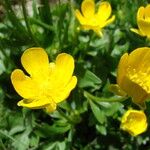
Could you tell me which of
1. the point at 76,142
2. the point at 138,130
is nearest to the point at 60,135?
the point at 76,142

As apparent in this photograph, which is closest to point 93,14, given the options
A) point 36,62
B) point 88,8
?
point 88,8

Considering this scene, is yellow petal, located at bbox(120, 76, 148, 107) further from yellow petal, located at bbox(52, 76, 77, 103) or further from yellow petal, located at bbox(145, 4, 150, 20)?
yellow petal, located at bbox(145, 4, 150, 20)

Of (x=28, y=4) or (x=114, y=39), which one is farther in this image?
(x=28, y=4)

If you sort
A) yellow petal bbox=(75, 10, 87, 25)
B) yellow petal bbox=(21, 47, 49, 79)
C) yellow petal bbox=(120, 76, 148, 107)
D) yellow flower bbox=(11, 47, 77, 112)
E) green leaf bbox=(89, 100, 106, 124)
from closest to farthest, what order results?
yellow petal bbox=(120, 76, 148, 107), yellow flower bbox=(11, 47, 77, 112), yellow petal bbox=(21, 47, 49, 79), green leaf bbox=(89, 100, 106, 124), yellow petal bbox=(75, 10, 87, 25)

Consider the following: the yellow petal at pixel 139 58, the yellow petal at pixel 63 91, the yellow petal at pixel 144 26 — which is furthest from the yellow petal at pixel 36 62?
the yellow petal at pixel 144 26

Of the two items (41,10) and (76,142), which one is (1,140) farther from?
(41,10)

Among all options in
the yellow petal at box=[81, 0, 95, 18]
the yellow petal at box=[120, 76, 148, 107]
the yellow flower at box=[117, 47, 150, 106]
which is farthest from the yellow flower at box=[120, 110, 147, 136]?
the yellow petal at box=[81, 0, 95, 18]
